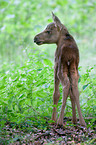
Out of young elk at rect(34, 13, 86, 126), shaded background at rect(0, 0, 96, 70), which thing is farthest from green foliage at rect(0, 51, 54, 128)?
shaded background at rect(0, 0, 96, 70)

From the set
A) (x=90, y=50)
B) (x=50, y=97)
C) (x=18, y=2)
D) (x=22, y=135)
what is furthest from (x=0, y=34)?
(x=22, y=135)

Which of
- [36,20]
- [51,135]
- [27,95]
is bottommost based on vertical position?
[51,135]

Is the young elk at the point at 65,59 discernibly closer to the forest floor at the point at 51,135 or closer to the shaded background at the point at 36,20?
the forest floor at the point at 51,135

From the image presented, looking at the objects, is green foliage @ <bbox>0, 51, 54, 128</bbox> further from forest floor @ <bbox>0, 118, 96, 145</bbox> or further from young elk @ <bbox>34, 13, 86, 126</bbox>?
young elk @ <bbox>34, 13, 86, 126</bbox>

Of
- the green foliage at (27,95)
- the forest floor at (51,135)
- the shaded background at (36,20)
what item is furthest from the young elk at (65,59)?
the shaded background at (36,20)

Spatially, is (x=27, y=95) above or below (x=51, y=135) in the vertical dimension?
above

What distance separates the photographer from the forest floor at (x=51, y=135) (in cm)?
358

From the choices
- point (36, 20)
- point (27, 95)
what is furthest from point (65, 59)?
point (36, 20)

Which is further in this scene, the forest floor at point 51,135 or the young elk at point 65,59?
the young elk at point 65,59

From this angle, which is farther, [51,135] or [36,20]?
Result: [36,20]

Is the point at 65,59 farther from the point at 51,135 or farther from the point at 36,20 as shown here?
the point at 36,20

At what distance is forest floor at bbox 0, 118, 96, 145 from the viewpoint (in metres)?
3.58

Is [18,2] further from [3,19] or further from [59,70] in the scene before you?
[59,70]

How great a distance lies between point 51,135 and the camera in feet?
12.7
